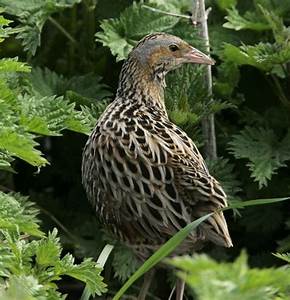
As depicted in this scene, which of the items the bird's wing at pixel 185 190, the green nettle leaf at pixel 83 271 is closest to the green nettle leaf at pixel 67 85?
the bird's wing at pixel 185 190

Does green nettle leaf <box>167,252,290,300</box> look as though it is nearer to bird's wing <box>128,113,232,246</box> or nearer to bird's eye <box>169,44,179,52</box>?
bird's wing <box>128,113,232,246</box>

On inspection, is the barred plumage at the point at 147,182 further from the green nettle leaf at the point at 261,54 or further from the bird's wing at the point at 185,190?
the green nettle leaf at the point at 261,54

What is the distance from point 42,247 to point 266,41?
189 centimetres

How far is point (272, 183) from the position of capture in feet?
14.0

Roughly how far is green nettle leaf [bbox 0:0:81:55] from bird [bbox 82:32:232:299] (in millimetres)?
554

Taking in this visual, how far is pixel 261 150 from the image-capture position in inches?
161

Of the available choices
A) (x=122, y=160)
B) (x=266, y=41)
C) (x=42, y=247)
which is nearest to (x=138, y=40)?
(x=266, y=41)

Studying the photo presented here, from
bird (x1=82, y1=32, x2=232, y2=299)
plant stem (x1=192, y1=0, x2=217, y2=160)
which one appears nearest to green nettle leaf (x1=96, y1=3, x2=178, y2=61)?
plant stem (x1=192, y1=0, x2=217, y2=160)

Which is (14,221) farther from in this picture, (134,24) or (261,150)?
(134,24)

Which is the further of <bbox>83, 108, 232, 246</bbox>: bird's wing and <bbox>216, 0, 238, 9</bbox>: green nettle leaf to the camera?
<bbox>216, 0, 238, 9</bbox>: green nettle leaf

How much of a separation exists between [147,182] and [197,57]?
0.68 metres

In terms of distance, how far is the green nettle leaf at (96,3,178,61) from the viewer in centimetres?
420

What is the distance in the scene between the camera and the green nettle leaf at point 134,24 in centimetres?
420

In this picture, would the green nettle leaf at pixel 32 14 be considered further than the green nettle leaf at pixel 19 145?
Yes
